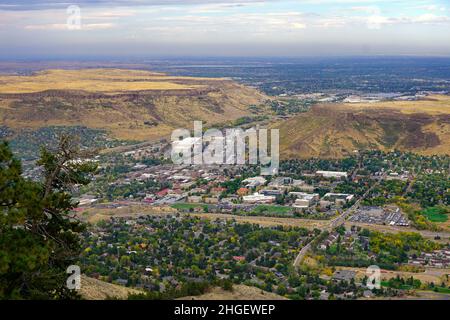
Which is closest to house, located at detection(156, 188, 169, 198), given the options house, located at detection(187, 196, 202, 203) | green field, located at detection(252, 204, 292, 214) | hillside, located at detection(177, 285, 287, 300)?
house, located at detection(187, 196, 202, 203)

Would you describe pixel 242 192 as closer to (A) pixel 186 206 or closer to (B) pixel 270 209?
(B) pixel 270 209

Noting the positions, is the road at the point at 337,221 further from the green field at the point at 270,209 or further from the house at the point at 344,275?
the green field at the point at 270,209

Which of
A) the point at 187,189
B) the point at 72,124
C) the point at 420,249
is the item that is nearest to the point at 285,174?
the point at 187,189

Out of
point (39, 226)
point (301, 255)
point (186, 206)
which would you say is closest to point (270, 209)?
point (186, 206)

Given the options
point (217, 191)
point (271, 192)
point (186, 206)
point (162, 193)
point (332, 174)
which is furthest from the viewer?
point (332, 174)

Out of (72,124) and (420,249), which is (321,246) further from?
(72,124)

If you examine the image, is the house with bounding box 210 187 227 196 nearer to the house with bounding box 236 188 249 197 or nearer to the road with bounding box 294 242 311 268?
the house with bounding box 236 188 249 197
